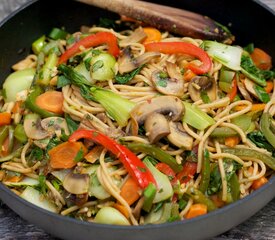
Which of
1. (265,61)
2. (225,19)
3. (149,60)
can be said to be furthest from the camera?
(225,19)

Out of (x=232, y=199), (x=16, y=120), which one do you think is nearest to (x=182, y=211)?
(x=232, y=199)

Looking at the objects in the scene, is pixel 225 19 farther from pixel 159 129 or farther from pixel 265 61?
pixel 159 129

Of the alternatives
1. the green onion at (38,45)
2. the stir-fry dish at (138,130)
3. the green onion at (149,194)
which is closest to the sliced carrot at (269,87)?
the stir-fry dish at (138,130)

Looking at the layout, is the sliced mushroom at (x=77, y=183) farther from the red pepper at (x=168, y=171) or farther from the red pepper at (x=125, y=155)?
the red pepper at (x=168, y=171)

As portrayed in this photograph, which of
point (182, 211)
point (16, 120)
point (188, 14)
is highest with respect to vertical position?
point (188, 14)

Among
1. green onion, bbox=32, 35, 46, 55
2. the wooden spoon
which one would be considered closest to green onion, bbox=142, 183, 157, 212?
the wooden spoon

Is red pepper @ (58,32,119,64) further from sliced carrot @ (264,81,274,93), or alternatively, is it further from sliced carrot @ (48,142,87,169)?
sliced carrot @ (264,81,274,93)

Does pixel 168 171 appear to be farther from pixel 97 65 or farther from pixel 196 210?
pixel 97 65
